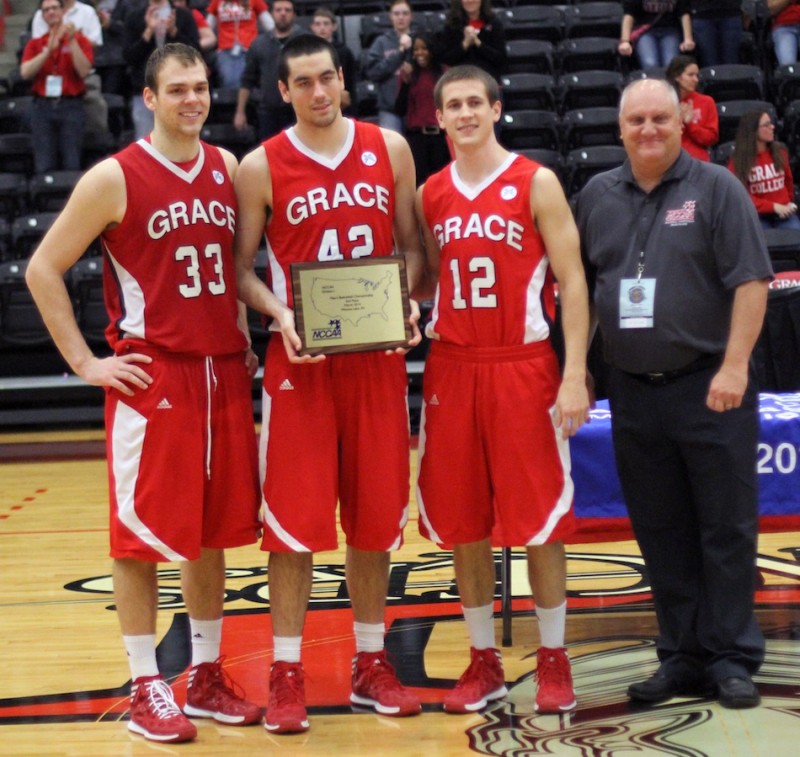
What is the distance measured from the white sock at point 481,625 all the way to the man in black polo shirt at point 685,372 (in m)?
0.47

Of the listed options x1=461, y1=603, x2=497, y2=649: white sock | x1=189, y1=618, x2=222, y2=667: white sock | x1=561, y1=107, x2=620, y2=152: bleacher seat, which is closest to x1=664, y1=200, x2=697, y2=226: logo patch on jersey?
x1=461, y1=603, x2=497, y2=649: white sock

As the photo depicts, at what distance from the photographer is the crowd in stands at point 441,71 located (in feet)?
30.3

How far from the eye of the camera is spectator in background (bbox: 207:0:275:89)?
406 inches

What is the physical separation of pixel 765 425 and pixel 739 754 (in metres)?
1.36

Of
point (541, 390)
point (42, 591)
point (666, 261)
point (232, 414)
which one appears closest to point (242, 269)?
point (232, 414)

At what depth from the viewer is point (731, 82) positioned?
33.7 ft

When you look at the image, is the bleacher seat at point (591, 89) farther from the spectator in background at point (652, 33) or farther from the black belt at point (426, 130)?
the black belt at point (426, 130)

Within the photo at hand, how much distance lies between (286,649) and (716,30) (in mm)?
8198

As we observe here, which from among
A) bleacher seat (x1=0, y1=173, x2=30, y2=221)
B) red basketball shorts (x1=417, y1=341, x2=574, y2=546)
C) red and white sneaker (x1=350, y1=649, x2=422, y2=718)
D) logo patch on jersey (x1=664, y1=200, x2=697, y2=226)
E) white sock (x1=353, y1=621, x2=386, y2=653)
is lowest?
red and white sneaker (x1=350, y1=649, x2=422, y2=718)

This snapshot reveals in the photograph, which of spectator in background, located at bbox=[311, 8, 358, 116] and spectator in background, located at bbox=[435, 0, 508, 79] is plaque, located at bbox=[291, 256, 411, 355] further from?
spectator in background, located at bbox=[435, 0, 508, 79]

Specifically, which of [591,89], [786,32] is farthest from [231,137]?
[786,32]

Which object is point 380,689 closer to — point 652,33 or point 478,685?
point 478,685

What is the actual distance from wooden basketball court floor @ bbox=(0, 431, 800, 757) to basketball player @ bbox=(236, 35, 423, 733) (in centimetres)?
23

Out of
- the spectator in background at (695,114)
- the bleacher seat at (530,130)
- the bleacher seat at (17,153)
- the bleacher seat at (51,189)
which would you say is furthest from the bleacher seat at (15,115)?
the spectator in background at (695,114)
